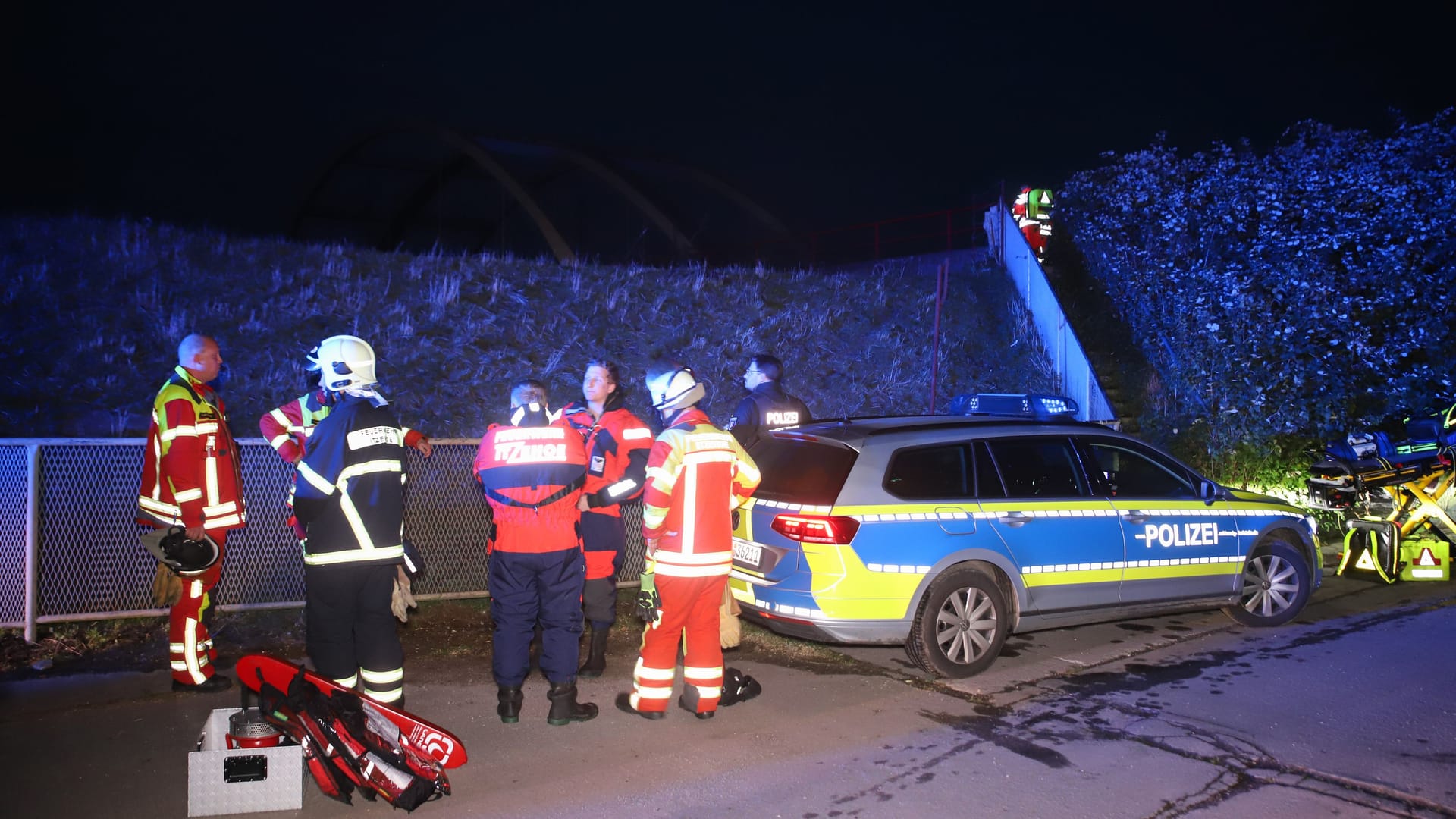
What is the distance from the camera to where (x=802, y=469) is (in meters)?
5.79

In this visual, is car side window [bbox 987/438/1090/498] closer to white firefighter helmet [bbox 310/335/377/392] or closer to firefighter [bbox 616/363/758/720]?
firefighter [bbox 616/363/758/720]

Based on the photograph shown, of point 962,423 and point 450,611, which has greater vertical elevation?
point 962,423

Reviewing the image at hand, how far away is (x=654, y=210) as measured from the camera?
33.2 meters

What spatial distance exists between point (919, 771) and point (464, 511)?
4.31 metres

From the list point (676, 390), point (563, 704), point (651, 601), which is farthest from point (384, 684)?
point (676, 390)

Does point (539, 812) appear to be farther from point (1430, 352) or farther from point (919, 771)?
point (1430, 352)

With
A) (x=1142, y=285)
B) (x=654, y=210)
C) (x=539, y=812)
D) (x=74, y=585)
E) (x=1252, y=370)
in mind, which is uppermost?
(x=654, y=210)

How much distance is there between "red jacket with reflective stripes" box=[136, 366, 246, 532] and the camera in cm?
506

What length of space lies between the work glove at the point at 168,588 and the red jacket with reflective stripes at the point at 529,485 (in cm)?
181

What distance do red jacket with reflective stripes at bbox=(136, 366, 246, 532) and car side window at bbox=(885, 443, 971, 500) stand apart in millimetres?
3670

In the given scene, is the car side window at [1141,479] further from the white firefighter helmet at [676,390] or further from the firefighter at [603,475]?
the firefighter at [603,475]

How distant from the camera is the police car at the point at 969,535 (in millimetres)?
5426

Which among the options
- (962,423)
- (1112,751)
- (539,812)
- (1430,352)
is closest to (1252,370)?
(1430,352)

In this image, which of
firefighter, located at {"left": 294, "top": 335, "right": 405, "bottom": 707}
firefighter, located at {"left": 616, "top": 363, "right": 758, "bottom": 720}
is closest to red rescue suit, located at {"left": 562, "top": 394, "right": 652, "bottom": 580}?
firefighter, located at {"left": 616, "top": 363, "right": 758, "bottom": 720}
